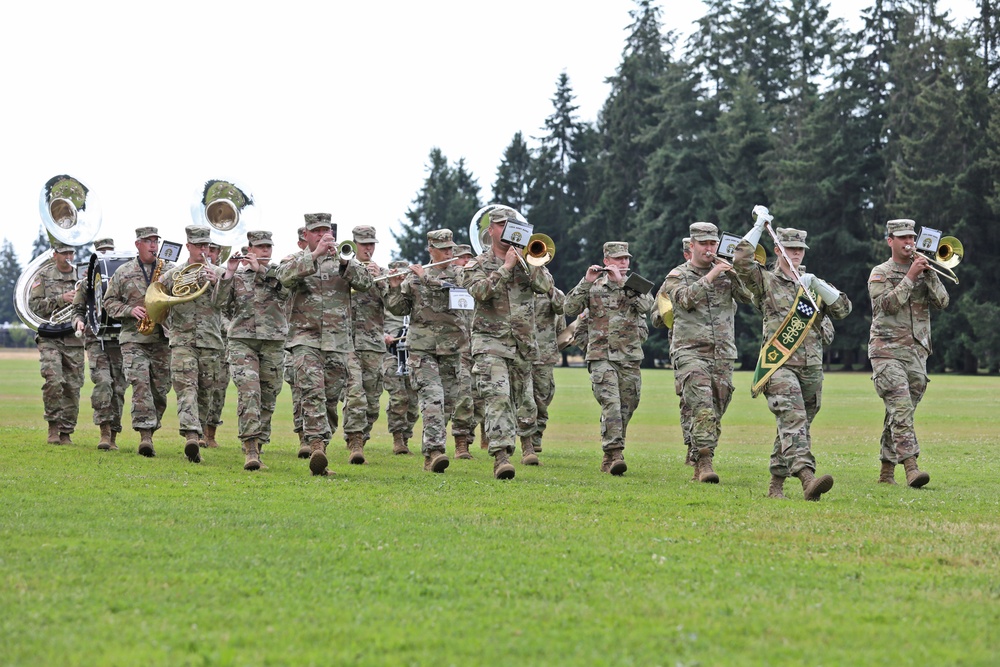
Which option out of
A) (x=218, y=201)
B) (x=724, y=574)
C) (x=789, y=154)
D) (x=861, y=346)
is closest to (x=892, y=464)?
(x=724, y=574)

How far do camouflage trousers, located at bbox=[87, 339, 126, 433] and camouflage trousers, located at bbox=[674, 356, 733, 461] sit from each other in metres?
6.93

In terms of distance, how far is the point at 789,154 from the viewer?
72.1 meters

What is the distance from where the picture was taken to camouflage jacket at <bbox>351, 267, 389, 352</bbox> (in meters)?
16.1

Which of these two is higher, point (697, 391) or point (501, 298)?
point (501, 298)

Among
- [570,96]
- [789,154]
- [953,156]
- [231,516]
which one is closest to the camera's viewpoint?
[231,516]

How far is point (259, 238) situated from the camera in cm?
1457

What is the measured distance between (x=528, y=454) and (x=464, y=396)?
3.54ft

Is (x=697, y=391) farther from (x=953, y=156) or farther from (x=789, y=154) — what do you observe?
(x=789, y=154)

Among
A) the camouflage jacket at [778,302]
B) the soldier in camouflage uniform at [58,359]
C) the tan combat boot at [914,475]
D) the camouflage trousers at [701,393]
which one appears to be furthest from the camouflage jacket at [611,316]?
the soldier in camouflage uniform at [58,359]

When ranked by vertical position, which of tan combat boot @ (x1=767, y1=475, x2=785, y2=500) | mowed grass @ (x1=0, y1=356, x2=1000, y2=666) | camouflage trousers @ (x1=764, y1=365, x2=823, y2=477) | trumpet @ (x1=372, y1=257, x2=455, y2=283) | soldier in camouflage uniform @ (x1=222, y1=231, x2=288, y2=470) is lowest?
mowed grass @ (x1=0, y1=356, x2=1000, y2=666)

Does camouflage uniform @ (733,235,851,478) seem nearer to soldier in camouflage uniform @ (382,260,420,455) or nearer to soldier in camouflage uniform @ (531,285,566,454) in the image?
soldier in camouflage uniform @ (531,285,566,454)

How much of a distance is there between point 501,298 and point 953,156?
57.5 metres

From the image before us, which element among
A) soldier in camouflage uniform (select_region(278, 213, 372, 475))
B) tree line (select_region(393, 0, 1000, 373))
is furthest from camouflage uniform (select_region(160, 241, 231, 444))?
tree line (select_region(393, 0, 1000, 373))

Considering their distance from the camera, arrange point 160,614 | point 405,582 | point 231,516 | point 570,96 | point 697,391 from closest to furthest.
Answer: point 160,614
point 405,582
point 231,516
point 697,391
point 570,96
